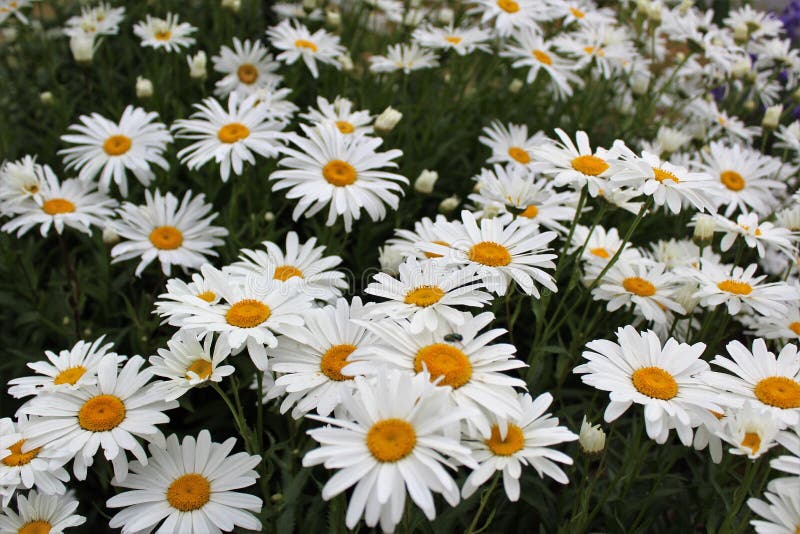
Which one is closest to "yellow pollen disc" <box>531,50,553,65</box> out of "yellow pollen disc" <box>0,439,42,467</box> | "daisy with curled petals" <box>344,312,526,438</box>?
"daisy with curled petals" <box>344,312,526,438</box>

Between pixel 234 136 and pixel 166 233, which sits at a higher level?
pixel 234 136

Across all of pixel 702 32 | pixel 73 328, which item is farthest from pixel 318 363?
pixel 702 32

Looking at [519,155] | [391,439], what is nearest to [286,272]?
[391,439]

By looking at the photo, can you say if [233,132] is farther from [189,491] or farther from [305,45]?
[189,491]

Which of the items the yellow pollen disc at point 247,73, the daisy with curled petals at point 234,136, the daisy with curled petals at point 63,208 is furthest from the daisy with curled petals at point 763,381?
the yellow pollen disc at point 247,73

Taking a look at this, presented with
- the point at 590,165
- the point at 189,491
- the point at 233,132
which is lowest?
the point at 189,491

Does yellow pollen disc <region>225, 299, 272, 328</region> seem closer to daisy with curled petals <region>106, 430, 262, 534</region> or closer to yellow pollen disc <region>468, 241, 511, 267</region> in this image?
daisy with curled petals <region>106, 430, 262, 534</region>

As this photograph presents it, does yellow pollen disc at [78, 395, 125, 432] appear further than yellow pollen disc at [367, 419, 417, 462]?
Yes

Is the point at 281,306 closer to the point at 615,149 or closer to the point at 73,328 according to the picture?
the point at 615,149
